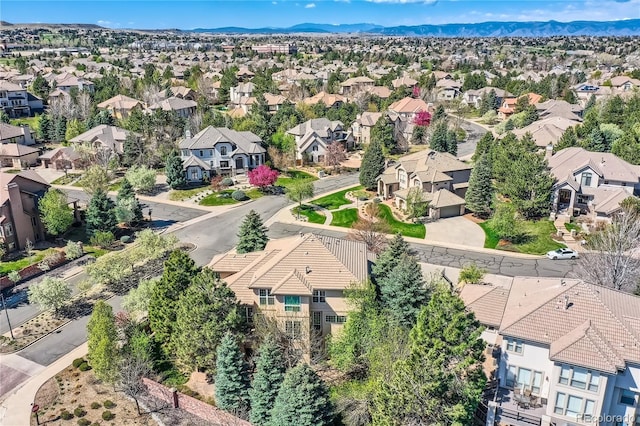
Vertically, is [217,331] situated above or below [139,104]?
below

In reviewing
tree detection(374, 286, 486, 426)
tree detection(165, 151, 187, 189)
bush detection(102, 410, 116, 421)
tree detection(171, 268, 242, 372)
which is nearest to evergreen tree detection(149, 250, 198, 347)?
tree detection(171, 268, 242, 372)

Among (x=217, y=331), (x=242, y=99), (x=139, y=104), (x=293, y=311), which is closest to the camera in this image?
(x=217, y=331)

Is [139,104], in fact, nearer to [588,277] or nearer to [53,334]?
[53,334]

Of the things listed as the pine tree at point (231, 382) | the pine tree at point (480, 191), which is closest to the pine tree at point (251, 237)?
the pine tree at point (231, 382)

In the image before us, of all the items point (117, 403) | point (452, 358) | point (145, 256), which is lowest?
point (117, 403)


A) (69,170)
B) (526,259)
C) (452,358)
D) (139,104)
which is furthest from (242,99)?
(452,358)

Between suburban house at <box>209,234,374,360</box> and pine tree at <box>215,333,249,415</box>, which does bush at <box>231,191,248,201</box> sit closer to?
suburban house at <box>209,234,374,360</box>
